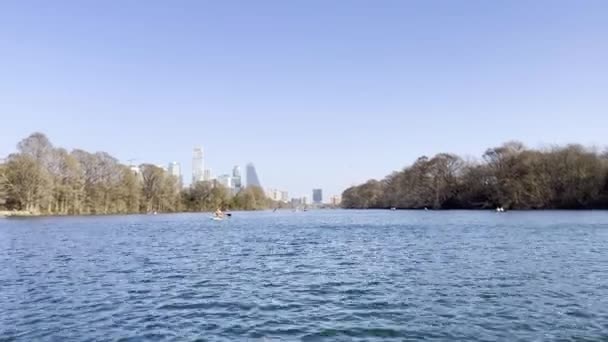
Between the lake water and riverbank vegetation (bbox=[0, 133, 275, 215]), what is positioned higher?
riverbank vegetation (bbox=[0, 133, 275, 215])

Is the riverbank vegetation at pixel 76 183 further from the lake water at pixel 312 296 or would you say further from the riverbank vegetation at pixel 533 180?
the riverbank vegetation at pixel 533 180

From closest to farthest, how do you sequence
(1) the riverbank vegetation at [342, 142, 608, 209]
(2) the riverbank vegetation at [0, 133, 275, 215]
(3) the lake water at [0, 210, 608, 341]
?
1. (3) the lake water at [0, 210, 608, 341]
2. (2) the riverbank vegetation at [0, 133, 275, 215]
3. (1) the riverbank vegetation at [342, 142, 608, 209]

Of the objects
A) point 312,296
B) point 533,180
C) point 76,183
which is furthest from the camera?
point 533,180

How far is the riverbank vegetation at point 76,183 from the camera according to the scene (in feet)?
376

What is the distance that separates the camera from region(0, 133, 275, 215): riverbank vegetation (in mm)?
114625

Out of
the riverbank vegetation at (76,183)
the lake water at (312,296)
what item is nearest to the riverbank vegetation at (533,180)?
the riverbank vegetation at (76,183)

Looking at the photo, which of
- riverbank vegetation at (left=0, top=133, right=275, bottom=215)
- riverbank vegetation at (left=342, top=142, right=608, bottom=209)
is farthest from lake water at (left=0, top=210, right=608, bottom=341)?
riverbank vegetation at (left=342, top=142, right=608, bottom=209)

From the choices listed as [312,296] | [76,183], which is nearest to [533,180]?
[76,183]

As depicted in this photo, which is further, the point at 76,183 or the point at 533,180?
the point at 533,180

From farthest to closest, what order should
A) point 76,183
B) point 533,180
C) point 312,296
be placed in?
point 533,180
point 76,183
point 312,296

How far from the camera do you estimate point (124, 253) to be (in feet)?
118

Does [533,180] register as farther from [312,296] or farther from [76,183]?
[312,296]

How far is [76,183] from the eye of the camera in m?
132

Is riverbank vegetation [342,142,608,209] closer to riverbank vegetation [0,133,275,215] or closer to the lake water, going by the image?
riverbank vegetation [0,133,275,215]
